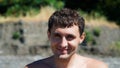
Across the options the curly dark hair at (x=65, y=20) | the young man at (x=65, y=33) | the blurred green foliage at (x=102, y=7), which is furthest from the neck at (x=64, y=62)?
the blurred green foliage at (x=102, y=7)

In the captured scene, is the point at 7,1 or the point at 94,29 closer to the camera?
the point at 94,29

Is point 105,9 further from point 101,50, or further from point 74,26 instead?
point 74,26

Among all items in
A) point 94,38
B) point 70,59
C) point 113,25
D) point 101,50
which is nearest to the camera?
point 70,59

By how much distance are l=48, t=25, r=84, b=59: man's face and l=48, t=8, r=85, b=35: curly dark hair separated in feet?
0.10

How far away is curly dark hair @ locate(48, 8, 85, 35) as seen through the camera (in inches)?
127

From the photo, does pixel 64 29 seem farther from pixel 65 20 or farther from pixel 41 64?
pixel 41 64

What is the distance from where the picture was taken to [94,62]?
3.70 metres

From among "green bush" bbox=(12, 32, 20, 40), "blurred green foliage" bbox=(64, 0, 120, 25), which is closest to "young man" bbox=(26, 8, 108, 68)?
"green bush" bbox=(12, 32, 20, 40)

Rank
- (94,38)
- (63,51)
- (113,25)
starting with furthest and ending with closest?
(113,25) < (94,38) < (63,51)

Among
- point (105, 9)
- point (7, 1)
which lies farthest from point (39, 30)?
point (105, 9)

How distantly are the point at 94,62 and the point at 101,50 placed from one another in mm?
13237

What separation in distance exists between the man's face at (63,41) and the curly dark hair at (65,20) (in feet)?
0.10

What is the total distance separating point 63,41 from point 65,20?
0.15m

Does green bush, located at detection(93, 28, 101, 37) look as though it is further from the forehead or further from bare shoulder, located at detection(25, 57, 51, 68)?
the forehead
